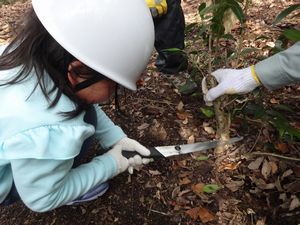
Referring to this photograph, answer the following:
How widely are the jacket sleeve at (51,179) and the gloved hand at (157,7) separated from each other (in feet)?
3.45

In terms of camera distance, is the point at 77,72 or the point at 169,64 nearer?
the point at 77,72

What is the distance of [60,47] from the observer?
1.18m

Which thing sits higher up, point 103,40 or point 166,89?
point 103,40

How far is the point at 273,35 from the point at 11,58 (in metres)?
1.88

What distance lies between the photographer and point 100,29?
43.9 inches

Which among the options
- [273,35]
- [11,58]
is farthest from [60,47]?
[273,35]

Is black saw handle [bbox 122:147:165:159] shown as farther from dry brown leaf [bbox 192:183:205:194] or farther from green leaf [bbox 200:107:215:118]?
green leaf [bbox 200:107:215:118]

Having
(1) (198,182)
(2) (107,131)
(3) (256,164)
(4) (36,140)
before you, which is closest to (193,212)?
(1) (198,182)

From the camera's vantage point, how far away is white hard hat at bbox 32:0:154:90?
3.63 feet

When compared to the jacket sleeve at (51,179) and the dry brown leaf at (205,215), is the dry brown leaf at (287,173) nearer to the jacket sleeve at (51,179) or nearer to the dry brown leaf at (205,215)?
the dry brown leaf at (205,215)

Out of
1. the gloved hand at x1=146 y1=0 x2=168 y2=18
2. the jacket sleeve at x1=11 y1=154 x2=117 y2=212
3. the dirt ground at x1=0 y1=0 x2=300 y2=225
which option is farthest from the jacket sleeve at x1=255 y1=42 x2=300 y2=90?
Result: the gloved hand at x1=146 y1=0 x2=168 y2=18

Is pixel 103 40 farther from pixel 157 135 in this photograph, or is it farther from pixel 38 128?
pixel 157 135

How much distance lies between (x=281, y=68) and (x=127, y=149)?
0.76 metres

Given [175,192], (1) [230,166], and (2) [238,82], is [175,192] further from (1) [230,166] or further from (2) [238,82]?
(2) [238,82]
